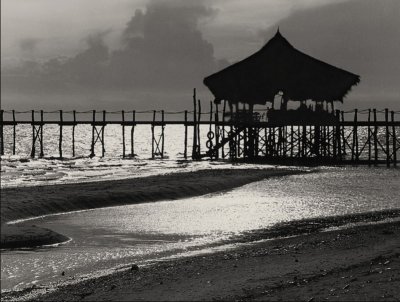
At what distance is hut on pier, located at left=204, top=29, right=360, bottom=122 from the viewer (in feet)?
138

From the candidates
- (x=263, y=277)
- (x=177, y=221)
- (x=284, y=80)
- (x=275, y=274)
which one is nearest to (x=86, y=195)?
(x=177, y=221)

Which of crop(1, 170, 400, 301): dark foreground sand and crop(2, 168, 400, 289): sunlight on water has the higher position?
crop(1, 170, 400, 301): dark foreground sand

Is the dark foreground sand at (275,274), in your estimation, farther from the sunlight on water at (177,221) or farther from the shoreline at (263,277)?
the sunlight on water at (177,221)

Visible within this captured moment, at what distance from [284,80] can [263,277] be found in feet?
108

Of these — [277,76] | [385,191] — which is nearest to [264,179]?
[385,191]

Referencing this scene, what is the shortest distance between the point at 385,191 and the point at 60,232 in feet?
45.5

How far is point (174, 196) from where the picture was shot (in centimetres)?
2497

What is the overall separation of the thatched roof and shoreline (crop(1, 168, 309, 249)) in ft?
32.6

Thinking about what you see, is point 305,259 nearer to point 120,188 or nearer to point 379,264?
point 379,264

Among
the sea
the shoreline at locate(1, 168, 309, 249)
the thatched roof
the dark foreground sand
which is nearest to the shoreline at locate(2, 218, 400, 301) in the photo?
the dark foreground sand

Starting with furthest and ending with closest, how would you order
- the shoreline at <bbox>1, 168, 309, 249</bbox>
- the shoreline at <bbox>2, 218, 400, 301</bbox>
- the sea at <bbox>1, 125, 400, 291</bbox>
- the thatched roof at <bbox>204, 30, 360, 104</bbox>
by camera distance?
the thatched roof at <bbox>204, 30, 360, 104</bbox> < the shoreline at <bbox>1, 168, 309, 249</bbox> < the sea at <bbox>1, 125, 400, 291</bbox> < the shoreline at <bbox>2, 218, 400, 301</bbox>

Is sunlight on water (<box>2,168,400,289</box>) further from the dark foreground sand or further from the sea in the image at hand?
the dark foreground sand

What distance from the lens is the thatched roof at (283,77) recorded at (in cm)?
4200

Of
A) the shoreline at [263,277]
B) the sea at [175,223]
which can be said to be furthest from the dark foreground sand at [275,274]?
the sea at [175,223]
